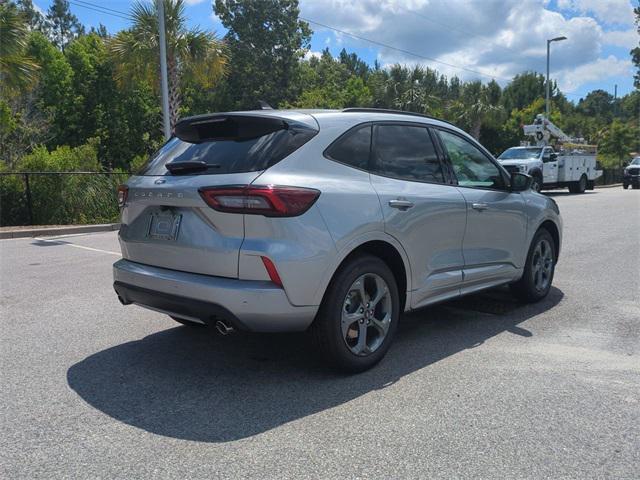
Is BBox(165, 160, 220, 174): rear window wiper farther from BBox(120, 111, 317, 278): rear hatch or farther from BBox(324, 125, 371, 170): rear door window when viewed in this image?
BBox(324, 125, 371, 170): rear door window

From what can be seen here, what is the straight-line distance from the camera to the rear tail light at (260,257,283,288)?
11.5 ft

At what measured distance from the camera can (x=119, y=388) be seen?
3873mm

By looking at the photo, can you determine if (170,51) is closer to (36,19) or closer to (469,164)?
(469,164)

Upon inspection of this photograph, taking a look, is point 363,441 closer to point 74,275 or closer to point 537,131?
point 74,275

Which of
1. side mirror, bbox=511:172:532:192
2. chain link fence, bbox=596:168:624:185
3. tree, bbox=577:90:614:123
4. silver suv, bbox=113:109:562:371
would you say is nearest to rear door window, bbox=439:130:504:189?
silver suv, bbox=113:109:562:371

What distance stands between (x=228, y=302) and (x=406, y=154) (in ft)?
6.44

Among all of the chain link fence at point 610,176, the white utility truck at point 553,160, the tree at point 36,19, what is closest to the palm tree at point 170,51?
the white utility truck at point 553,160

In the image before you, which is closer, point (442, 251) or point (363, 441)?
point (363, 441)

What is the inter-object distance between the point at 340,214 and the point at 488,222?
1.98 meters

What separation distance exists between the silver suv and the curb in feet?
32.3

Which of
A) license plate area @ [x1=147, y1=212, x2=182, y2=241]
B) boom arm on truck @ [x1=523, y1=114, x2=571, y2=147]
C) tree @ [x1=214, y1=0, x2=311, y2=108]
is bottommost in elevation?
license plate area @ [x1=147, y1=212, x2=182, y2=241]

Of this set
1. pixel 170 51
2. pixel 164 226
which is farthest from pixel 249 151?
pixel 170 51

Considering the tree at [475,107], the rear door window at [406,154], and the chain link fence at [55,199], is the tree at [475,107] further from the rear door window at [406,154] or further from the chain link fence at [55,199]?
the rear door window at [406,154]

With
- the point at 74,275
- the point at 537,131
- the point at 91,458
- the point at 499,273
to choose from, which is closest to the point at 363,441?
the point at 91,458
